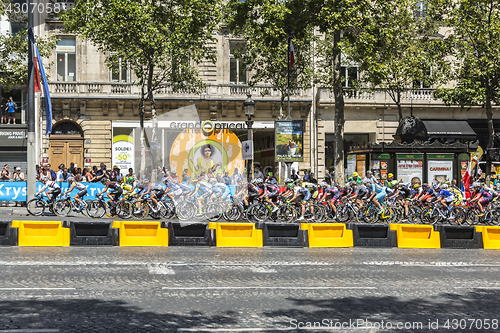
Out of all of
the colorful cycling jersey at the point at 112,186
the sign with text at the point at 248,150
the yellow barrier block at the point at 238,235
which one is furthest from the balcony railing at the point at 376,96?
the yellow barrier block at the point at 238,235

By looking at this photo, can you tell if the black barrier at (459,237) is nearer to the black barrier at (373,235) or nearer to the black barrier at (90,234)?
the black barrier at (373,235)

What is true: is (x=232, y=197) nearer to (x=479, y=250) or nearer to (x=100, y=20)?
(x=479, y=250)

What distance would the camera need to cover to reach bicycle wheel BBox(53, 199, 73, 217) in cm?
2036

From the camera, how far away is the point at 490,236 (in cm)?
1627

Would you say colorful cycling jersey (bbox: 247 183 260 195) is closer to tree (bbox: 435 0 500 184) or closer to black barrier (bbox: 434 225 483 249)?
black barrier (bbox: 434 225 483 249)

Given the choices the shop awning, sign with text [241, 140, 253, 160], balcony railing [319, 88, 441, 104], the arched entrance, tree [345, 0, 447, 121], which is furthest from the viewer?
balcony railing [319, 88, 441, 104]

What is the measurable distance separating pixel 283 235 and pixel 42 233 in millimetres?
5934

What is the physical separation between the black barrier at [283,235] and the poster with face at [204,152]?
2.41 m

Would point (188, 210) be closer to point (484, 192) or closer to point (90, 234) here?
point (90, 234)

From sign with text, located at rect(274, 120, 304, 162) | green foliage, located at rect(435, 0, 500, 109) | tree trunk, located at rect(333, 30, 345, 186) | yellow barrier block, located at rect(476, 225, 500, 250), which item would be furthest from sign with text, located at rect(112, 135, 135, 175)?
yellow barrier block, located at rect(476, 225, 500, 250)

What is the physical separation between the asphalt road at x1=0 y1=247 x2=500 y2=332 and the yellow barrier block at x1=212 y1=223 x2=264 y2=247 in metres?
1.38

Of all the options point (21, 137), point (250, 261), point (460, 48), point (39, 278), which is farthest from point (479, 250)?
point (21, 137)

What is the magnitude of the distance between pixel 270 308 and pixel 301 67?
27494 mm

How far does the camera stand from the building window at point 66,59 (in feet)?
112
